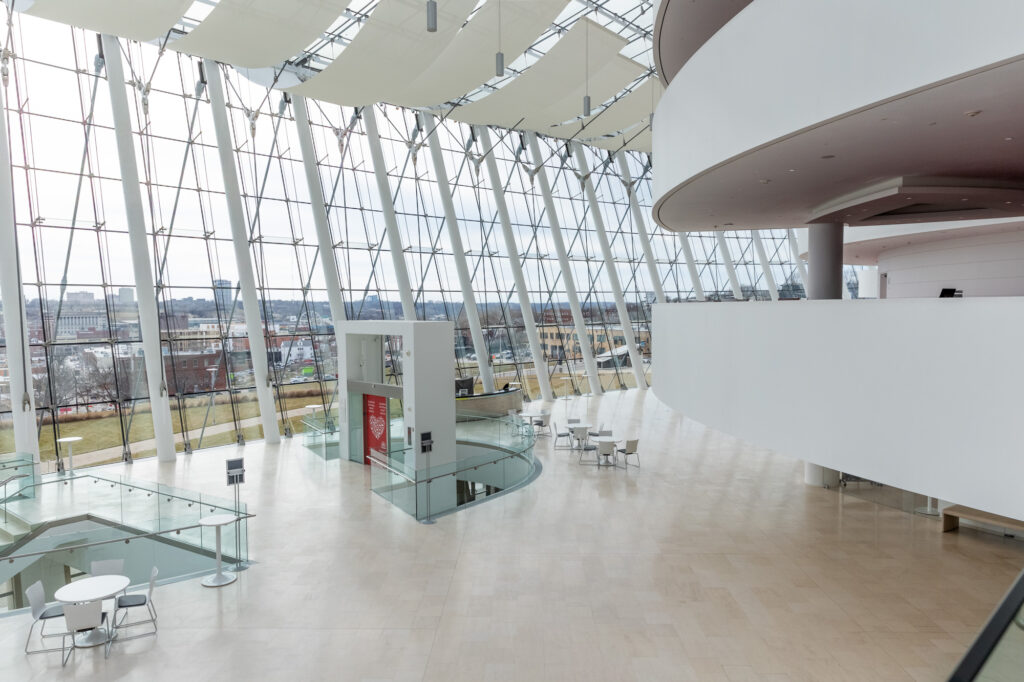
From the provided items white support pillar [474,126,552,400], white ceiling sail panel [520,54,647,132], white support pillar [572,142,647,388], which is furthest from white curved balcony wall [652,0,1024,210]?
white support pillar [572,142,647,388]

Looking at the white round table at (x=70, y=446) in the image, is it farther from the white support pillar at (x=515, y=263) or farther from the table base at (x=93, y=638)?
the white support pillar at (x=515, y=263)

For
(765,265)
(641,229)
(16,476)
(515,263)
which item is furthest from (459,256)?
(765,265)

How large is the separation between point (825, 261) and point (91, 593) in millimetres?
12418

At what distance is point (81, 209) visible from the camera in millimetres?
16328

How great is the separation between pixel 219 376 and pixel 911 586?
1615 centimetres

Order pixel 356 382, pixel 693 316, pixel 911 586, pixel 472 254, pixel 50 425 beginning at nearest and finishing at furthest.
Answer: pixel 911 586 < pixel 693 316 < pixel 50 425 < pixel 356 382 < pixel 472 254

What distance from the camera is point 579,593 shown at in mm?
9172

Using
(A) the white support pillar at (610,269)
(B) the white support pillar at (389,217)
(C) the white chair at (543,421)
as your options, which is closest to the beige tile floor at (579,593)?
(C) the white chair at (543,421)

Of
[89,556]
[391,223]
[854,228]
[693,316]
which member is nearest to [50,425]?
[89,556]

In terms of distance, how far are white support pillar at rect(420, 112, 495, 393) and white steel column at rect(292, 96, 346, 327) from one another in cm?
427

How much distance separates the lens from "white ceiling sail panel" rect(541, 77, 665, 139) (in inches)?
922

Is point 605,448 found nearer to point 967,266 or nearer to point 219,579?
point 219,579

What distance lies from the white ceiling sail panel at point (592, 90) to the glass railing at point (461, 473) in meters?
10.7

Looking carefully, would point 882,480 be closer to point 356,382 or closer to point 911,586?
point 911,586
